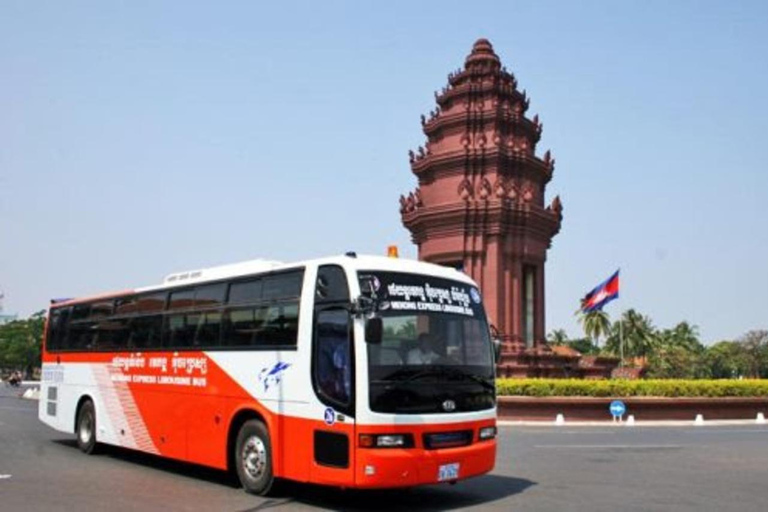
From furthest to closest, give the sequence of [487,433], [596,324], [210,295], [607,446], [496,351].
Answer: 1. [596,324]
2. [607,446]
3. [210,295]
4. [496,351]
5. [487,433]

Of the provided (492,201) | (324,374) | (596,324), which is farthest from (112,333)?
(596,324)

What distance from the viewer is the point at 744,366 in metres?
98.7

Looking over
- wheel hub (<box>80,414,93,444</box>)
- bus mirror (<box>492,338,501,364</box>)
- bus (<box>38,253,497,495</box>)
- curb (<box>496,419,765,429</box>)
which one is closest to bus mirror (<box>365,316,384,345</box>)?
bus (<box>38,253,497,495</box>)

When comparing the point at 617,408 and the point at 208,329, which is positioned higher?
the point at 208,329

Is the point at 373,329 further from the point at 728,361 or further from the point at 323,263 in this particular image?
the point at 728,361

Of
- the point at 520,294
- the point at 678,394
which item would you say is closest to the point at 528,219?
the point at 520,294

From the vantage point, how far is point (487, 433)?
394 inches

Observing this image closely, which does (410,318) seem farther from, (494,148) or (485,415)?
(494,148)

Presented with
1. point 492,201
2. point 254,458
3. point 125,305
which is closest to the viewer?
point 254,458

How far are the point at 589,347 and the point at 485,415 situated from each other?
118772 millimetres

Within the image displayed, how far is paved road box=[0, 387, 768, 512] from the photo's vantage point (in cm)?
949

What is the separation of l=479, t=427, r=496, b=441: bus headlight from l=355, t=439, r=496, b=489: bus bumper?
44cm

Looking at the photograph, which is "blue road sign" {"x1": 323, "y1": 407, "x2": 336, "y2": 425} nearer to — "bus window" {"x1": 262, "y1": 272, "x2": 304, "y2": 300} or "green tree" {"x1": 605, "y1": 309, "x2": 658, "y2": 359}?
"bus window" {"x1": 262, "y1": 272, "x2": 304, "y2": 300}

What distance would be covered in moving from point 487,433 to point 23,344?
100332mm
